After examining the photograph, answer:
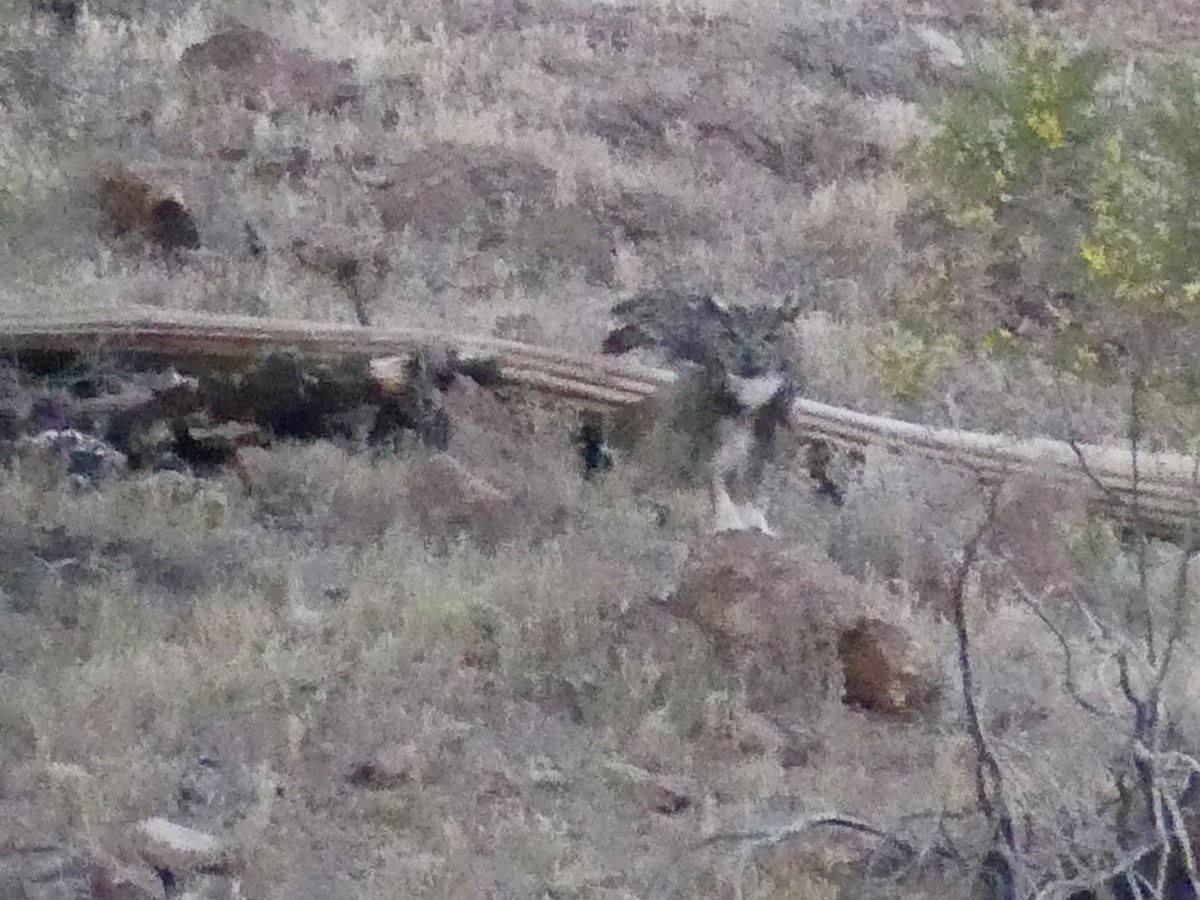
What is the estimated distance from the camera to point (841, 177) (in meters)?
10.9

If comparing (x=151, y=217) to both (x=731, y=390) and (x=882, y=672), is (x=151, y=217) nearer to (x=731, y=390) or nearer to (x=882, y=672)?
(x=731, y=390)

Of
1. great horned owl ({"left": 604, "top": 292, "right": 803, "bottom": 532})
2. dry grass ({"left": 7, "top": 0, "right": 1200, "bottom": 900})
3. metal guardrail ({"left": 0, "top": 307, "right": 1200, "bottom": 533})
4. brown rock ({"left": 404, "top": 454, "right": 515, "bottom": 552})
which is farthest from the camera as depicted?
metal guardrail ({"left": 0, "top": 307, "right": 1200, "bottom": 533})

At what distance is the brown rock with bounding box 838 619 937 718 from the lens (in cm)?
491

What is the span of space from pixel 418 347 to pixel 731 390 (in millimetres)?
1181

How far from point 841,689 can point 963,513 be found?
136 cm

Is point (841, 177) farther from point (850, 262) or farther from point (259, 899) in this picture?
point (259, 899)

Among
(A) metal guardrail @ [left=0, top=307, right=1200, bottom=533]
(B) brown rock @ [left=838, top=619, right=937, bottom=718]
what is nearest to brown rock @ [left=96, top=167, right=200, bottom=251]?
(A) metal guardrail @ [left=0, top=307, right=1200, bottom=533]

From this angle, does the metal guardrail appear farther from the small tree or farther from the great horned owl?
the small tree

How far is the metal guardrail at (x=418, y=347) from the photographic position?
21.3ft

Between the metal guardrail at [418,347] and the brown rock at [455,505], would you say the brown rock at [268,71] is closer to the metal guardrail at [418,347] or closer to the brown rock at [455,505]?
the metal guardrail at [418,347]

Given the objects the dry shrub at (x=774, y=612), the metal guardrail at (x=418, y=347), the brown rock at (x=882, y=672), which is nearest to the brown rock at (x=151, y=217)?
the metal guardrail at (x=418, y=347)

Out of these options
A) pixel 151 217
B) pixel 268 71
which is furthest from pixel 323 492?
pixel 268 71

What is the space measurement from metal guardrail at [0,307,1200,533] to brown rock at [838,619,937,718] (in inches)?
59.4

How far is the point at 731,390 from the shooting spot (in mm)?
6516
